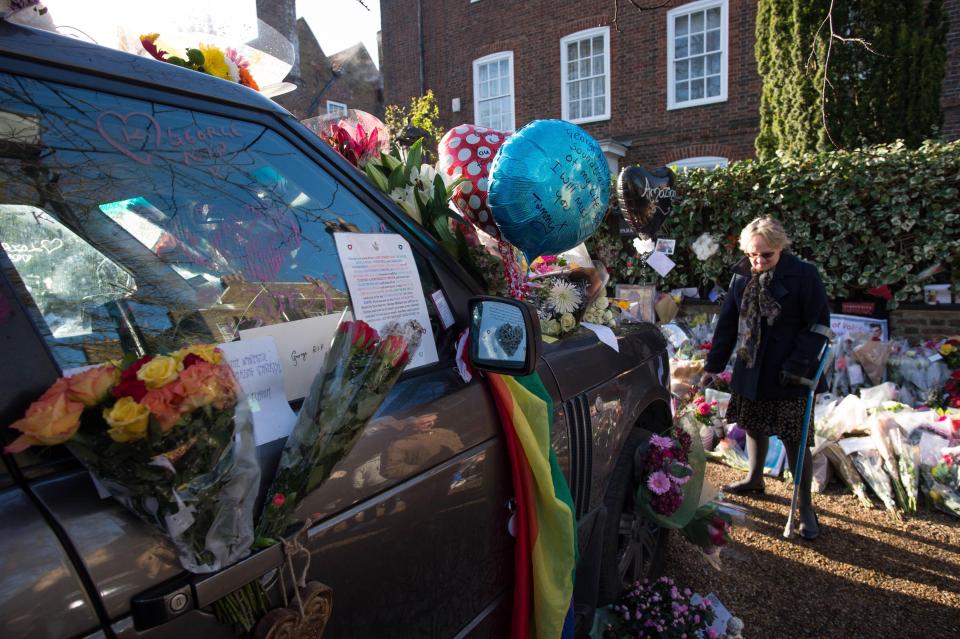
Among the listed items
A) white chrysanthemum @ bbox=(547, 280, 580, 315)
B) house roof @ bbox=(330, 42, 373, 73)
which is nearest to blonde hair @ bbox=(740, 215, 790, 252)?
white chrysanthemum @ bbox=(547, 280, 580, 315)

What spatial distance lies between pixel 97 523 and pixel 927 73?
35.4 feet

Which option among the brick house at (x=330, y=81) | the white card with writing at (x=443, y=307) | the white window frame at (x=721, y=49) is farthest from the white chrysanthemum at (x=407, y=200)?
the brick house at (x=330, y=81)

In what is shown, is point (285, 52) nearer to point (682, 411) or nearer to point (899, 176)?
point (682, 411)

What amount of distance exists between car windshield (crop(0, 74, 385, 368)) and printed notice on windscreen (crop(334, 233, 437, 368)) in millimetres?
41

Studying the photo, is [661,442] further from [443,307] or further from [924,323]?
[924,323]

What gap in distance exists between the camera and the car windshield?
981 millimetres

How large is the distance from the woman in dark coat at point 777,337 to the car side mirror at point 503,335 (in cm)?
250

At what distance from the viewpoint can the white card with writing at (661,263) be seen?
648 centimetres

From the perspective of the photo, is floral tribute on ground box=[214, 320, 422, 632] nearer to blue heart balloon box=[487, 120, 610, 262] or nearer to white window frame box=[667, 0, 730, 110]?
blue heart balloon box=[487, 120, 610, 262]

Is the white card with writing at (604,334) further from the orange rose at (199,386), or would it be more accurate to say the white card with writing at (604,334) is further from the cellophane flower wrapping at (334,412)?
the orange rose at (199,386)

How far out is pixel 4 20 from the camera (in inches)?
41.0

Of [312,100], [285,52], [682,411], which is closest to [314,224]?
[285,52]

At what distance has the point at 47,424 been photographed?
75 cm

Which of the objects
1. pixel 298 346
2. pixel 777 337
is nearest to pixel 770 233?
pixel 777 337
